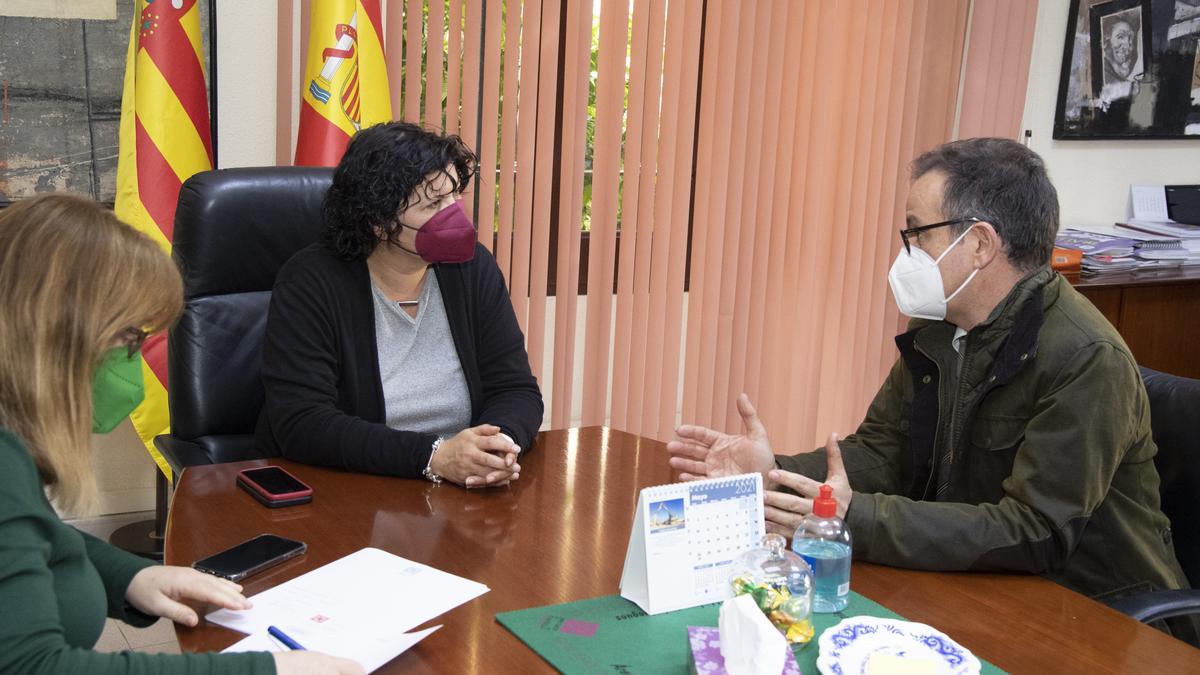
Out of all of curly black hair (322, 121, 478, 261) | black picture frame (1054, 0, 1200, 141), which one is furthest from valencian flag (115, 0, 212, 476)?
black picture frame (1054, 0, 1200, 141)

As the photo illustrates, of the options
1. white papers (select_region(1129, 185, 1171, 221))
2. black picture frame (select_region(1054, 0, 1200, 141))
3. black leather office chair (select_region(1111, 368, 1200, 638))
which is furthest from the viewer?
white papers (select_region(1129, 185, 1171, 221))

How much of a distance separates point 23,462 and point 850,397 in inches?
136

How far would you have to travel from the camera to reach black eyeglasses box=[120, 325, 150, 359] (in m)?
1.21

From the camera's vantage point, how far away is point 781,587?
1289 millimetres

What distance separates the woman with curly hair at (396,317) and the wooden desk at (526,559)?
0.20m

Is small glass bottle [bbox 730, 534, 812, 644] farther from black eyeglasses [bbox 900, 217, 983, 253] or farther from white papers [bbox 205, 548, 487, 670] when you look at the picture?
black eyeglasses [bbox 900, 217, 983, 253]

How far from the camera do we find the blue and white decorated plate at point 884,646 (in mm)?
1209

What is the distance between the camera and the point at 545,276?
3.37 meters

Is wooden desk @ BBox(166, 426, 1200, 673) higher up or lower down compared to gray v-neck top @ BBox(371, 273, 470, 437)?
lower down

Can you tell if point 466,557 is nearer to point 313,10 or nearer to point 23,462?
point 23,462

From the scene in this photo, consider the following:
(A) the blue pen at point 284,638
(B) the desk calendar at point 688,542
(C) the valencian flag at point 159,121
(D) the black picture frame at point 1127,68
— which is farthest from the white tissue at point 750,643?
(D) the black picture frame at point 1127,68

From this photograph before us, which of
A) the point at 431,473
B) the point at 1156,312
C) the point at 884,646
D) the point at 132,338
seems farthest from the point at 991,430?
the point at 1156,312

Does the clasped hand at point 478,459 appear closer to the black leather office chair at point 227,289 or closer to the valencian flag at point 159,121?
the black leather office chair at point 227,289

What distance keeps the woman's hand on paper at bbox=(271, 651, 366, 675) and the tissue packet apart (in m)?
0.36
